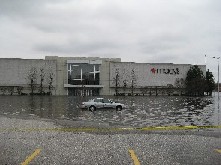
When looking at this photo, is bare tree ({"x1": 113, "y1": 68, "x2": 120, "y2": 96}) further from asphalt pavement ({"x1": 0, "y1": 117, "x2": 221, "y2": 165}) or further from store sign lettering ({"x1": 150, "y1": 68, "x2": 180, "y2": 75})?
asphalt pavement ({"x1": 0, "y1": 117, "x2": 221, "y2": 165})

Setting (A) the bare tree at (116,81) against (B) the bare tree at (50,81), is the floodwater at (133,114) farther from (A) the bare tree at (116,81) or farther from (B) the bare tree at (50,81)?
(A) the bare tree at (116,81)

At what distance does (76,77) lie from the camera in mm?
118438

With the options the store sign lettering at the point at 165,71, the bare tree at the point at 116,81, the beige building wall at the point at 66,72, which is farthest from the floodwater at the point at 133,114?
the store sign lettering at the point at 165,71

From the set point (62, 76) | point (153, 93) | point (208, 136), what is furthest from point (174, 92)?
point (208, 136)

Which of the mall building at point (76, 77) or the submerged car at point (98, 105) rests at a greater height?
the mall building at point (76, 77)

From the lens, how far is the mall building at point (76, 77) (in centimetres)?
11662

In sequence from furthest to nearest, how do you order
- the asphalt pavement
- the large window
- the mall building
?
the large window, the mall building, the asphalt pavement

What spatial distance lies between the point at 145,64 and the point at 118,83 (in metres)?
13.7

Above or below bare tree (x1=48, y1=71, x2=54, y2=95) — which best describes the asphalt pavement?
below

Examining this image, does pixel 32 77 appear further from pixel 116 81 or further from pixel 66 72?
pixel 116 81

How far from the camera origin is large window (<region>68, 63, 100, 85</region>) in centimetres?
11812

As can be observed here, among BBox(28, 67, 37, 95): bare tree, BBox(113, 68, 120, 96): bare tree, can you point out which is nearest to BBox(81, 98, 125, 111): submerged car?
BBox(28, 67, 37, 95): bare tree

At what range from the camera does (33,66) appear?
387 feet

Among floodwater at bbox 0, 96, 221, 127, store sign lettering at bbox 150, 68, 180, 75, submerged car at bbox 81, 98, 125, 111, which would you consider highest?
store sign lettering at bbox 150, 68, 180, 75
